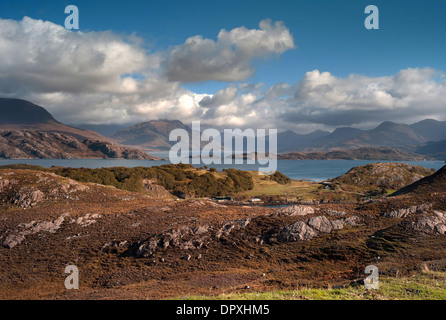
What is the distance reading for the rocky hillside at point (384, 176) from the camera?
131 m

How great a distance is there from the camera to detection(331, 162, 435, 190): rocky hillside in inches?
5162

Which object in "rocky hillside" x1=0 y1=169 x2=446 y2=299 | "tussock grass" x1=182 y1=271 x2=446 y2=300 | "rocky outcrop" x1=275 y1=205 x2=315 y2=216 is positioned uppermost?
"rocky outcrop" x1=275 y1=205 x2=315 y2=216

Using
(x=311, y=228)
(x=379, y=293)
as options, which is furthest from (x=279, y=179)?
(x=379, y=293)

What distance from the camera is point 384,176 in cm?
13712

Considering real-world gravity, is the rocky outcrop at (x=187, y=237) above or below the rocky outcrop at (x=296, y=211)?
below

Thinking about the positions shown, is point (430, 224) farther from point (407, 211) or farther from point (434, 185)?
point (434, 185)

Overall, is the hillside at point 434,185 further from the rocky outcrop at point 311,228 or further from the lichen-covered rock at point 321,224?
the lichen-covered rock at point 321,224

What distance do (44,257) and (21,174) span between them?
34.1 metres

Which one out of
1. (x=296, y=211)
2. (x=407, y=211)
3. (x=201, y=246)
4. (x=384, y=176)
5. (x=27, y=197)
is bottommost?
(x=201, y=246)

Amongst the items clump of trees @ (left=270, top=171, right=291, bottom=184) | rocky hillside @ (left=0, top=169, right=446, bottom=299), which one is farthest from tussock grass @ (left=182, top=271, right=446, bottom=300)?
clump of trees @ (left=270, top=171, right=291, bottom=184)

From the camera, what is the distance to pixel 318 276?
908 inches

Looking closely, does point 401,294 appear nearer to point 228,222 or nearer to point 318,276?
point 318,276

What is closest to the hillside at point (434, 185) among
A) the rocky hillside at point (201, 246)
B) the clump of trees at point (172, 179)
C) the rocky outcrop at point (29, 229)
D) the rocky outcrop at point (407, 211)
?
the rocky hillside at point (201, 246)

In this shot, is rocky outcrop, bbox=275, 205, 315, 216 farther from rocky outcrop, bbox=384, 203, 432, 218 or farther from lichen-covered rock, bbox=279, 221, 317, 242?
rocky outcrop, bbox=384, 203, 432, 218
